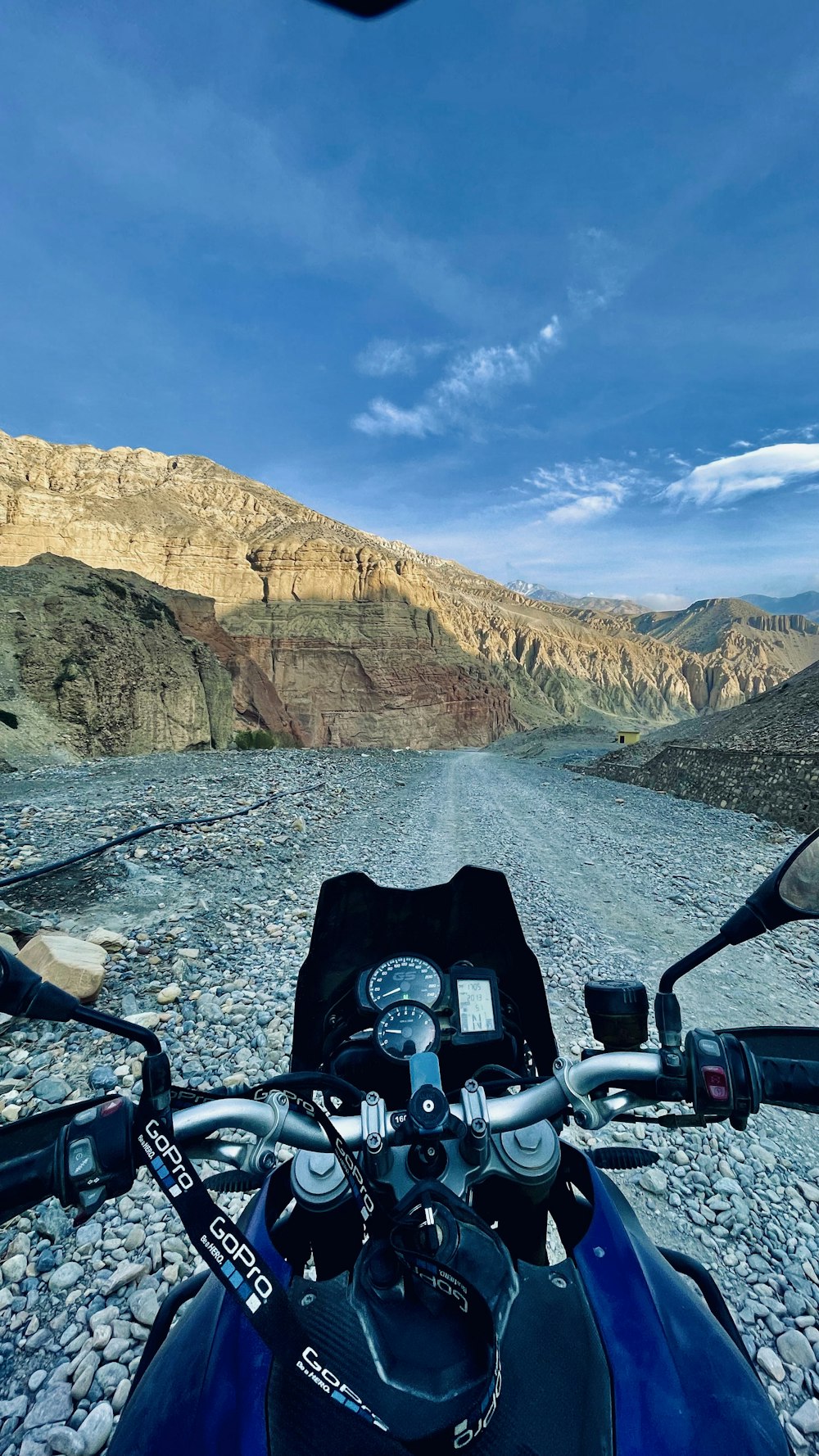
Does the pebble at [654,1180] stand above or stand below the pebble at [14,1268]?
below

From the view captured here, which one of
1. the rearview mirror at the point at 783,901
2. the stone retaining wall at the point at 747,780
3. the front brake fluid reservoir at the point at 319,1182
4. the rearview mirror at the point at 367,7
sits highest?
the rearview mirror at the point at 367,7

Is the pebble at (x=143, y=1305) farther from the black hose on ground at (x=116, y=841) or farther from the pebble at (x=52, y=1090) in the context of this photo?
the black hose on ground at (x=116, y=841)

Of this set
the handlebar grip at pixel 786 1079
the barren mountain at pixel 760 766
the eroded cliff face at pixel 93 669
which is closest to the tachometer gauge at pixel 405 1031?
the handlebar grip at pixel 786 1079

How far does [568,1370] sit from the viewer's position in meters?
1.04

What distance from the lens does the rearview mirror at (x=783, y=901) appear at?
55.7 inches

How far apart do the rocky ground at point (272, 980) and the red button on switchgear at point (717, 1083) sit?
1533 mm

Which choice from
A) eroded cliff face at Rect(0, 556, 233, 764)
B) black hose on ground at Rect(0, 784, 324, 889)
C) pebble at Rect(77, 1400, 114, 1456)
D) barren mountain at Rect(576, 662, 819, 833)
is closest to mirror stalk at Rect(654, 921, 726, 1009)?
pebble at Rect(77, 1400, 114, 1456)

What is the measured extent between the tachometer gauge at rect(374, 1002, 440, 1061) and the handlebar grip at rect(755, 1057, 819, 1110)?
0.85 m

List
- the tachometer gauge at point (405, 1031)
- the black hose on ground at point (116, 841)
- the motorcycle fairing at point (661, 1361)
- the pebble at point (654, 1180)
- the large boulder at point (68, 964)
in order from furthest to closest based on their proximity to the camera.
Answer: the black hose on ground at point (116, 841) < the large boulder at point (68, 964) < the pebble at point (654, 1180) < the tachometer gauge at point (405, 1031) < the motorcycle fairing at point (661, 1361)

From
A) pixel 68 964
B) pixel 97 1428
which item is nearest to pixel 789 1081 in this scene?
pixel 97 1428

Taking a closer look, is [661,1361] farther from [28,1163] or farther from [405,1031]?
[28,1163]

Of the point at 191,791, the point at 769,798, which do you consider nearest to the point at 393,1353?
the point at 191,791

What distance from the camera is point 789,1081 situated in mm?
1322

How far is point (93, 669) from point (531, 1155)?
89.1 ft
